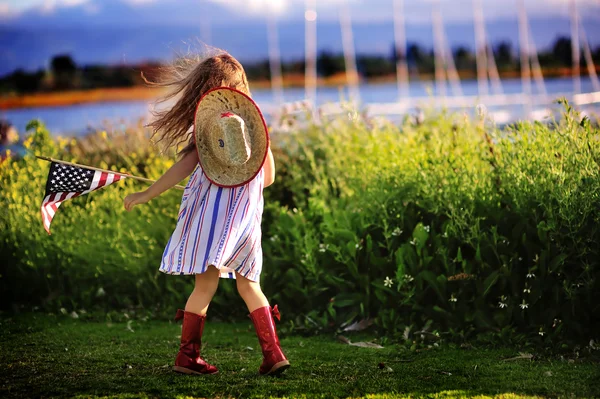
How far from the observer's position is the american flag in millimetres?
3912

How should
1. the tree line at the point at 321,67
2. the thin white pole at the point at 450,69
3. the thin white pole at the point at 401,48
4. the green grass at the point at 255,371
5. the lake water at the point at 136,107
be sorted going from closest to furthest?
the green grass at the point at 255,371
the lake water at the point at 136,107
the tree line at the point at 321,67
the thin white pole at the point at 450,69
the thin white pole at the point at 401,48

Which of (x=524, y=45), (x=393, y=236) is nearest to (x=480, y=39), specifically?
(x=524, y=45)

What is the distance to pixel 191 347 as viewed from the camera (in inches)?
146

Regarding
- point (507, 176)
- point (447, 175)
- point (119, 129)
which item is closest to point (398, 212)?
point (447, 175)

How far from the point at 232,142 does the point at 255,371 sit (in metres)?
1.16

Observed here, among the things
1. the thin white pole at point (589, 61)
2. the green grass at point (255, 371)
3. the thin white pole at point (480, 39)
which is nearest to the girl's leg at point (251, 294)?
the green grass at point (255, 371)

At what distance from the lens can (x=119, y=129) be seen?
7.23 m

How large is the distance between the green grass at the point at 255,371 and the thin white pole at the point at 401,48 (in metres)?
19.8

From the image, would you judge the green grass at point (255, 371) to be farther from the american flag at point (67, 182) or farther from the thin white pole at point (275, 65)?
the thin white pole at point (275, 65)

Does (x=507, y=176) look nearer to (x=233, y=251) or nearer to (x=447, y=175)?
(x=447, y=175)

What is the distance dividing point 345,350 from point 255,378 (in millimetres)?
780

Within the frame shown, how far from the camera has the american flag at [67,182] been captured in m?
3.91

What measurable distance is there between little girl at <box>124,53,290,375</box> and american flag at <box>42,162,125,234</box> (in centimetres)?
39

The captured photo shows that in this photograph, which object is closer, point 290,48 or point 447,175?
point 447,175
